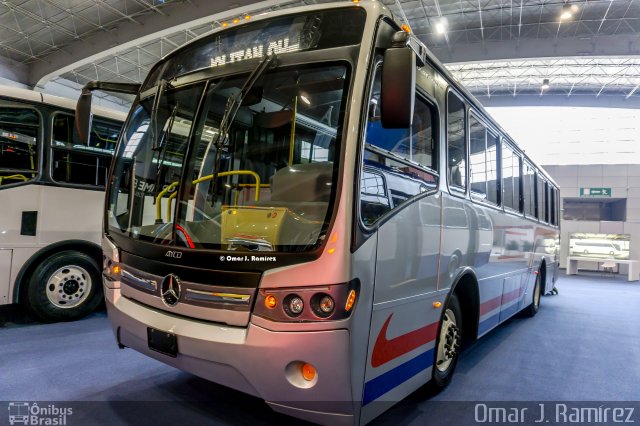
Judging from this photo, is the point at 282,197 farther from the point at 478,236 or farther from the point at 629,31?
the point at 629,31

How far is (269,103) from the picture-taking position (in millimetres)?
2686

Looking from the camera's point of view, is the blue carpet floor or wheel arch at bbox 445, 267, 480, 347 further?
wheel arch at bbox 445, 267, 480, 347

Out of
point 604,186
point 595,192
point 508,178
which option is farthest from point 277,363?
point 604,186

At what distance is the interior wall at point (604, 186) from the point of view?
1834cm

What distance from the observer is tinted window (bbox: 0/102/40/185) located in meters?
4.70

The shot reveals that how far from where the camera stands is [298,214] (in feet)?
7.64

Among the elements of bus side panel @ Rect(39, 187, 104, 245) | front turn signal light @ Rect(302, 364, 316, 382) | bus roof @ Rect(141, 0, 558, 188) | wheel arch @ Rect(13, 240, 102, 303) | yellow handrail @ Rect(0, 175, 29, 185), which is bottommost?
front turn signal light @ Rect(302, 364, 316, 382)

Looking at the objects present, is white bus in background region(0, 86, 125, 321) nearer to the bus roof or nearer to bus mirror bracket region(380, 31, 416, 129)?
the bus roof

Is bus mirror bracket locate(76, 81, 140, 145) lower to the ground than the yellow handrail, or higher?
higher

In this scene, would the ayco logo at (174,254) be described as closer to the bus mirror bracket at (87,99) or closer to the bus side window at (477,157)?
the bus mirror bracket at (87,99)

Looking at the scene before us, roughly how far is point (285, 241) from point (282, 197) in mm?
374

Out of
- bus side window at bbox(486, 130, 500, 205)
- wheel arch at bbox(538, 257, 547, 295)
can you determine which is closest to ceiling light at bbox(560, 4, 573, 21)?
wheel arch at bbox(538, 257, 547, 295)

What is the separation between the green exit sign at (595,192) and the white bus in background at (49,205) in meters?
21.1

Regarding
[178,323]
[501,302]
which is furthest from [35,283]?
[501,302]
